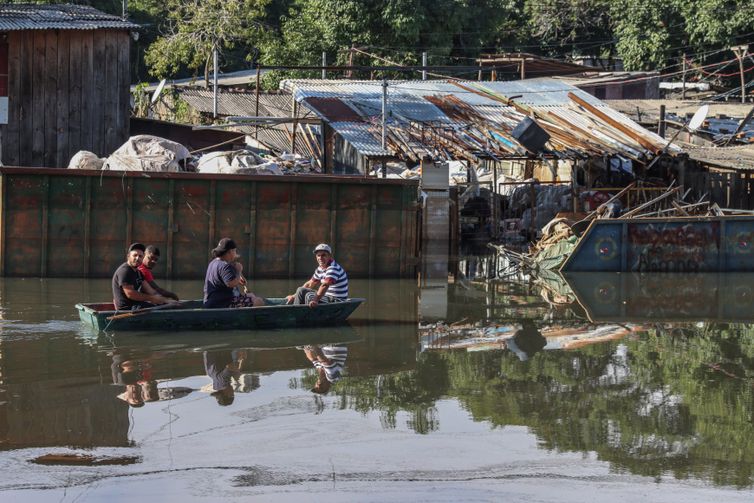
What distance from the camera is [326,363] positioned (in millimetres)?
12008

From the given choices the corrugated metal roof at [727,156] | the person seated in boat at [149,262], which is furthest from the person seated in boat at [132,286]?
the corrugated metal roof at [727,156]

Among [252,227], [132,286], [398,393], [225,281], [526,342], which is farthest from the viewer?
[252,227]

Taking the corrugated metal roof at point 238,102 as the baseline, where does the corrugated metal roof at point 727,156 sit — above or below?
below

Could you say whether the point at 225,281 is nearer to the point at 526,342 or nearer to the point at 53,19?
the point at 526,342

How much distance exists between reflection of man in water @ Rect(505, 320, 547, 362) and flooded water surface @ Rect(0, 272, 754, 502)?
0.04 metres

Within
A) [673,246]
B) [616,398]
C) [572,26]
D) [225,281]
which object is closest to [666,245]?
[673,246]

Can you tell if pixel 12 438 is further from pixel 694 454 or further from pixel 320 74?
pixel 320 74

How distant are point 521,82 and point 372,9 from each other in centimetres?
733

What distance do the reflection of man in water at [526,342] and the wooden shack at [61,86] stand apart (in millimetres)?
12275

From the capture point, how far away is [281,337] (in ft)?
A: 44.2

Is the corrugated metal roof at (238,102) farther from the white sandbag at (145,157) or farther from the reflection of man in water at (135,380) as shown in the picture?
the reflection of man in water at (135,380)

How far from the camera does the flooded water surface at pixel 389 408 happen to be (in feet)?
25.0

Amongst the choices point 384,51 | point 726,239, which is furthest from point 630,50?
point 726,239

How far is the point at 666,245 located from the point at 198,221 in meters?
9.29
